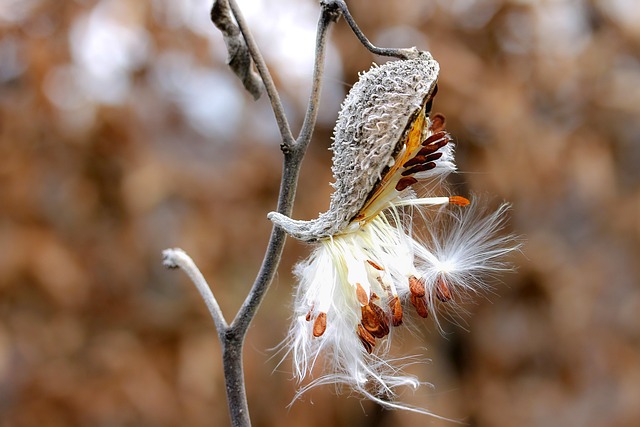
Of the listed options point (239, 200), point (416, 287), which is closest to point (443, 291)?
point (416, 287)

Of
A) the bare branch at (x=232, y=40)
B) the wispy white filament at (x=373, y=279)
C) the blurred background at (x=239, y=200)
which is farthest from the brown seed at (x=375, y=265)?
the blurred background at (x=239, y=200)

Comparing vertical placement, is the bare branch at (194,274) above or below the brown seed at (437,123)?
below

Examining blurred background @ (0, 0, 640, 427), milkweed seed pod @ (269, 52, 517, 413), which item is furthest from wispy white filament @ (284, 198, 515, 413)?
blurred background @ (0, 0, 640, 427)

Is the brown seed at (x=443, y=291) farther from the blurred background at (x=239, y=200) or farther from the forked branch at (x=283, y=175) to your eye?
the blurred background at (x=239, y=200)

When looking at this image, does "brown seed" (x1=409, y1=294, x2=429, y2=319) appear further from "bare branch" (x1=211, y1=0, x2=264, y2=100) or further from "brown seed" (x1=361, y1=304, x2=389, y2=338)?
"bare branch" (x1=211, y1=0, x2=264, y2=100)

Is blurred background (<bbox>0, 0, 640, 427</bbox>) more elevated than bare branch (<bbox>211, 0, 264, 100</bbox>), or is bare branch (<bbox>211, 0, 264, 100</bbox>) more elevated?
blurred background (<bbox>0, 0, 640, 427</bbox>)

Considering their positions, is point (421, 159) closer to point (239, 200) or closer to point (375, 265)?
point (375, 265)

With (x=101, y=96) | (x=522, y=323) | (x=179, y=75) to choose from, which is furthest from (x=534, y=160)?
(x=101, y=96)
